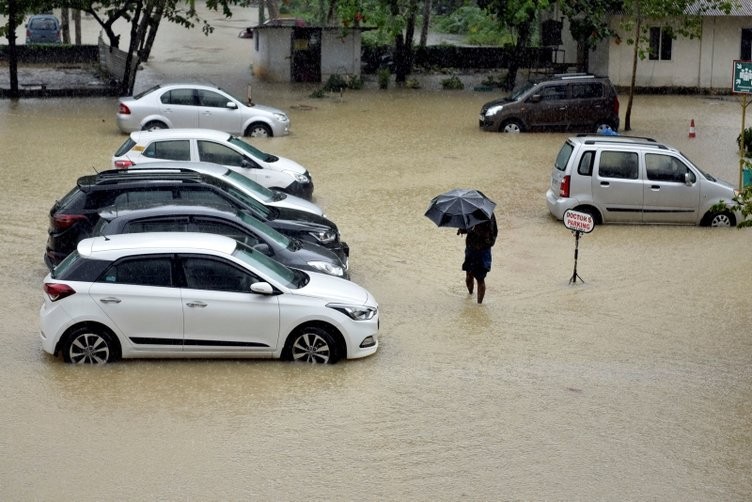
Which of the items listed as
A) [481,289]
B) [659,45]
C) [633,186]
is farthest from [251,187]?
[659,45]

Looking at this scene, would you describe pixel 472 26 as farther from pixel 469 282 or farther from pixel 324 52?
pixel 469 282

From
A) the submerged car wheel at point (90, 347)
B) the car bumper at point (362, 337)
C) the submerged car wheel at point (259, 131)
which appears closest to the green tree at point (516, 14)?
the submerged car wheel at point (259, 131)

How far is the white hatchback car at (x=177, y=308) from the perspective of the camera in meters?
12.2

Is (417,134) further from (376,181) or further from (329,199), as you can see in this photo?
(329,199)

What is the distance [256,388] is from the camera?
12.0 meters

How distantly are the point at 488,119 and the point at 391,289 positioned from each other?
48.3 feet

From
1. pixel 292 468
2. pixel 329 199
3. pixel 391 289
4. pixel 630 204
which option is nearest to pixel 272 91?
pixel 329 199

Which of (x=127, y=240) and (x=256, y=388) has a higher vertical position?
(x=127, y=240)

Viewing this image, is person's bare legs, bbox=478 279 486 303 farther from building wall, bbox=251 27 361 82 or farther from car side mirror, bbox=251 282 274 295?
building wall, bbox=251 27 361 82

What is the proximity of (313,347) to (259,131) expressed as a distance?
1627cm

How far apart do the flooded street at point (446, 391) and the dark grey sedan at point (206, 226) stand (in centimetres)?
123

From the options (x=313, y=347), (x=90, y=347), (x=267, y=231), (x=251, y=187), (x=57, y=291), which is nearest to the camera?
(x=57, y=291)

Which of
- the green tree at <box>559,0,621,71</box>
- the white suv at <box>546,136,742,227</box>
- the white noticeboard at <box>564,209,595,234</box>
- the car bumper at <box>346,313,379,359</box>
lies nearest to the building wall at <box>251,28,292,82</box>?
the green tree at <box>559,0,621,71</box>

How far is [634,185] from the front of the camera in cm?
2008
